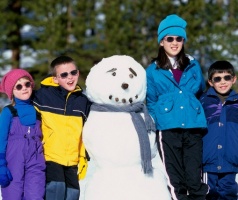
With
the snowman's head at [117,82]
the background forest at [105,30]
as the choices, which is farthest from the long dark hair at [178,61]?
the background forest at [105,30]

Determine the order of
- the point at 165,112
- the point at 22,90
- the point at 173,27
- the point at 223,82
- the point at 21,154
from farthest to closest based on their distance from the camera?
the point at 223,82, the point at 173,27, the point at 165,112, the point at 22,90, the point at 21,154

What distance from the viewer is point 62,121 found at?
3.90 meters

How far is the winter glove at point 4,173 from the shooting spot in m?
3.73

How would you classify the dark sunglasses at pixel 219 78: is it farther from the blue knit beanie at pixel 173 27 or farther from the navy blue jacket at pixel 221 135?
the blue knit beanie at pixel 173 27

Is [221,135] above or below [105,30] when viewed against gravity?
below

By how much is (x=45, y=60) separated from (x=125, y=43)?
222 centimetres

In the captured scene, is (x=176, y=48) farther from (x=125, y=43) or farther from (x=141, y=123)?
(x=125, y=43)

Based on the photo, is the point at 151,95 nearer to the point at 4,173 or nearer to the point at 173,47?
the point at 173,47

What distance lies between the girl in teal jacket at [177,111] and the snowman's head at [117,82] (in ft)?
1.01

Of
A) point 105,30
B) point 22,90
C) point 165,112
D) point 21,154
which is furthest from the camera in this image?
point 105,30

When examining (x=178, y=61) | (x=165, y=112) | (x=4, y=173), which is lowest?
(x=4, y=173)

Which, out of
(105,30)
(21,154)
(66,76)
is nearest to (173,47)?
(66,76)

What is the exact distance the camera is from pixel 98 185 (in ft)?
12.3

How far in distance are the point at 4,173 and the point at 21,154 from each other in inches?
7.2
